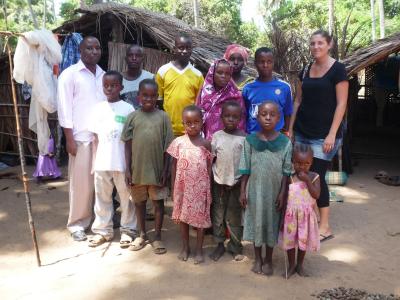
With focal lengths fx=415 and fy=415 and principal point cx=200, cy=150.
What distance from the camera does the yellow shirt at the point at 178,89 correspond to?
389 centimetres

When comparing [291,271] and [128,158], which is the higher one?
[128,158]

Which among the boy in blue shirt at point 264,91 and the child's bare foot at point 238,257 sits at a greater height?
the boy in blue shirt at point 264,91

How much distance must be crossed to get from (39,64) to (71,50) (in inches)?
84.1

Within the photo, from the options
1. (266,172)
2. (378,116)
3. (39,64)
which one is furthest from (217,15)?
(266,172)

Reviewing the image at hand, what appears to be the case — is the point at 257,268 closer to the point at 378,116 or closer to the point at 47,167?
the point at 47,167

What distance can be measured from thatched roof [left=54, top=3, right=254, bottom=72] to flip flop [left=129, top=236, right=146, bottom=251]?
102 inches

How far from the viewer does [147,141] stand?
3.51m

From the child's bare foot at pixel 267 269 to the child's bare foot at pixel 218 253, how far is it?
1.39 feet

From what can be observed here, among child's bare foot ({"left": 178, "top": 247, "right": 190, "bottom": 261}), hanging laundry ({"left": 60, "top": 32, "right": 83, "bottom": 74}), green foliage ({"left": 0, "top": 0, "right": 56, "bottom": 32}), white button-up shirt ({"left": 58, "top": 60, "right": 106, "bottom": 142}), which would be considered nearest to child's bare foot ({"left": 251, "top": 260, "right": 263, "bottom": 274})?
child's bare foot ({"left": 178, "top": 247, "right": 190, "bottom": 261})

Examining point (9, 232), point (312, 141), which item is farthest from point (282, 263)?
point (9, 232)

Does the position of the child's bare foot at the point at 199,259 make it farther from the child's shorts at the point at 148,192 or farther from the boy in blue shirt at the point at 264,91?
the boy in blue shirt at the point at 264,91

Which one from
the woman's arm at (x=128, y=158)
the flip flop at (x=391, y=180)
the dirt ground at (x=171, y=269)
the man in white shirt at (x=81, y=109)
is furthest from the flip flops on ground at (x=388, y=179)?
the man in white shirt at (x=81, y=109)

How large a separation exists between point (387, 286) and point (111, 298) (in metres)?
2.03

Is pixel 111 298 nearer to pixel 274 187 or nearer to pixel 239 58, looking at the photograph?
pixel 274 187
